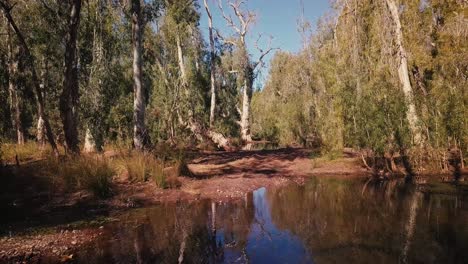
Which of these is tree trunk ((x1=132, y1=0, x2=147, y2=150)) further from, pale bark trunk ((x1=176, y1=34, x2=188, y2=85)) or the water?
pale bark trunk ((x1=176, y1=34, x2=188, y2=85))

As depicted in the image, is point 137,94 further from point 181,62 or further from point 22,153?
point 181,62

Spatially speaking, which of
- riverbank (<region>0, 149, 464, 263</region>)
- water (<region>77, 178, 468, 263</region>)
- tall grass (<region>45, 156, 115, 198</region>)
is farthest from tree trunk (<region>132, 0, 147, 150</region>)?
water (<region>77, 178, 468, 263</region>)

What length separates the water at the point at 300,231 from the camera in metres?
6.11

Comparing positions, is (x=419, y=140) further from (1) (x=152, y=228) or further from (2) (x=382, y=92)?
(1) (x=152, y=228)

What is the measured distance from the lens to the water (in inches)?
241

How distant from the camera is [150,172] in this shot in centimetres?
1170

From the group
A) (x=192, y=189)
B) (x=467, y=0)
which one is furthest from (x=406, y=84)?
(x=192, y=189)

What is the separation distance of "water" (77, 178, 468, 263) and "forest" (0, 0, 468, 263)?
1.38 ft

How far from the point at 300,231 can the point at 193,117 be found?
19.1m

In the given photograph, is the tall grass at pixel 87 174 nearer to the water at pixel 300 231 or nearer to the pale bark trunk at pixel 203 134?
the water at pixel 300 231

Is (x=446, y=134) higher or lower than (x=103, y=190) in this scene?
higher

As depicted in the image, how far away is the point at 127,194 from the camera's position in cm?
1052

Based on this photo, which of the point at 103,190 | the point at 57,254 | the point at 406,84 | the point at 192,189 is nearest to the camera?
the point at 57,254

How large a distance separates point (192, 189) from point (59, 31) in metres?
13.7
